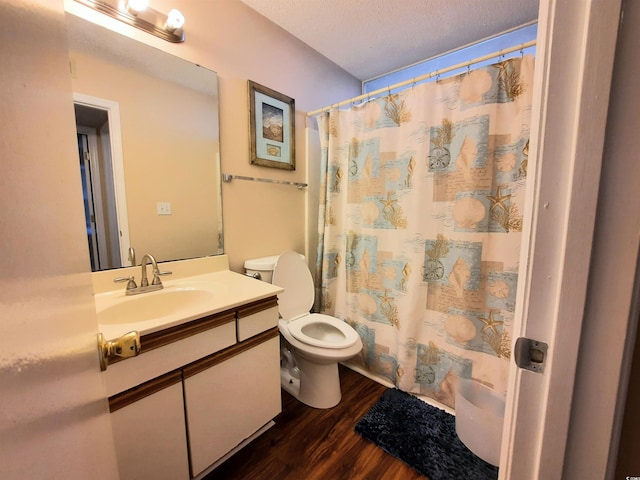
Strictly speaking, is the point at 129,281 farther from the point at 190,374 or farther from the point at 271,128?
the point at 271,128

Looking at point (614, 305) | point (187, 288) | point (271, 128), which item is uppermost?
point (271, 128)

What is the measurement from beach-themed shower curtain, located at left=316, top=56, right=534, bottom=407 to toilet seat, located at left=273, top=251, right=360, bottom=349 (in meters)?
0.23

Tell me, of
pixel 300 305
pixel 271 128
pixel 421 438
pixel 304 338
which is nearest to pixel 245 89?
pixel 271 128

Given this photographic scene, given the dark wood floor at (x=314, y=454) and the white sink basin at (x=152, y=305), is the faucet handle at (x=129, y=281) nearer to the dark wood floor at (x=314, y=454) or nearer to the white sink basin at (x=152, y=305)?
the white sink basin at (x=152, y=305)

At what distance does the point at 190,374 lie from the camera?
102 cm

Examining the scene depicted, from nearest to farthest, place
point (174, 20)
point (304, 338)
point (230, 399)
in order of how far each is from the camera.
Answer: point (230, 399), point (174, 20), point (304, 338)

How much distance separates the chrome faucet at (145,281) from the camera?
121cm

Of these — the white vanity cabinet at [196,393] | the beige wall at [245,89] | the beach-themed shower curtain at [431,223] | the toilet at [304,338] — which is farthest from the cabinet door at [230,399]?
the beach-themed shower curtain at [431,223]

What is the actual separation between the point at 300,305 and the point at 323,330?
0.23m

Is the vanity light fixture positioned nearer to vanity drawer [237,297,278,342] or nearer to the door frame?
vanity drawer [237,297,278,342]

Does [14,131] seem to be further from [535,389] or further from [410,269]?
[410,269]

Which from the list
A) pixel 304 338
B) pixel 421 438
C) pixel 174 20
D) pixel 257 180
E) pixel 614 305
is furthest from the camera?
pixel 257 180

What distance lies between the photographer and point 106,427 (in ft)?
1.86

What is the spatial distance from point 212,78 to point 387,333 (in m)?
1.91
